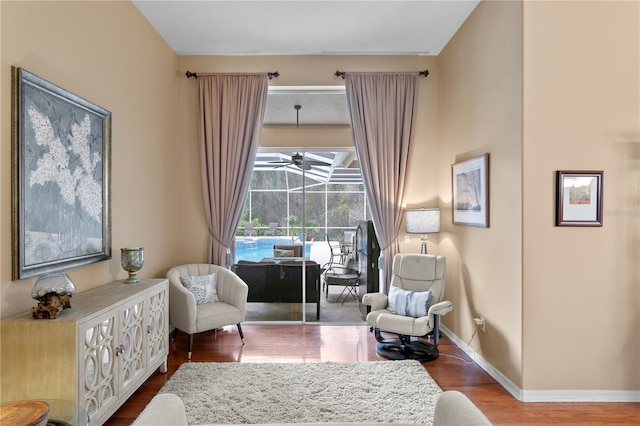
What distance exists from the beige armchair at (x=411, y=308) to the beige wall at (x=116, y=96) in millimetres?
2489

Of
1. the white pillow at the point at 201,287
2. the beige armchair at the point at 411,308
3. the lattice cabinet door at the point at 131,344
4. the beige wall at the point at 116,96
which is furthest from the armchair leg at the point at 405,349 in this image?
the beige wall at the point at 116,96

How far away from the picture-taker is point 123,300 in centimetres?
246

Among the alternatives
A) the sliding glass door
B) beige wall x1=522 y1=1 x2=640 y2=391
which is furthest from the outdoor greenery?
beige wall x1=522 y1=1 x2=640 y2=391

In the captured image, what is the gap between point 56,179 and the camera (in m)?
2.34

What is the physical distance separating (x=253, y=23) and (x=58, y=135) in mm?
2279

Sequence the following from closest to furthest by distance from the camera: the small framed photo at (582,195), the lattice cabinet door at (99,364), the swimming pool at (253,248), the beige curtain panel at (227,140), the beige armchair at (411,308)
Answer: the lattice cabinet door at (99,364) < the small framed photo at (582,195) < the beige armchair at (411,308) < the beige curtain panel at (227,140) < the swimming pool at (253,248)

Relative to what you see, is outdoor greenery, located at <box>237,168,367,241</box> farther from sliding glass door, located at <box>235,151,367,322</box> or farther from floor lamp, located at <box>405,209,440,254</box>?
floor lamp, located at <box>405,209,440,254</box>

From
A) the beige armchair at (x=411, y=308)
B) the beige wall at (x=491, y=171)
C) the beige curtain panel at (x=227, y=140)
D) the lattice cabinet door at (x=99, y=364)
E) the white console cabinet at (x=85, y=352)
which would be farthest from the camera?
the beige curtain panel at (x=227, y=140)

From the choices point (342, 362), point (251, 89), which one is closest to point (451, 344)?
point (342, 362)

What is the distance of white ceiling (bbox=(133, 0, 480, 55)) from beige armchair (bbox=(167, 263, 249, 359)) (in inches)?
104

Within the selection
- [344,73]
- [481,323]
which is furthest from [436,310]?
[344,73]

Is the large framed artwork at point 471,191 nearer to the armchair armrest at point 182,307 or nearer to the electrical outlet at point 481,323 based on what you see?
the electrical outlet at point 481,323

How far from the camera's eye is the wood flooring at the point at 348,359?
2537 millimetres

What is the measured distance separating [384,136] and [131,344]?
135 inches
